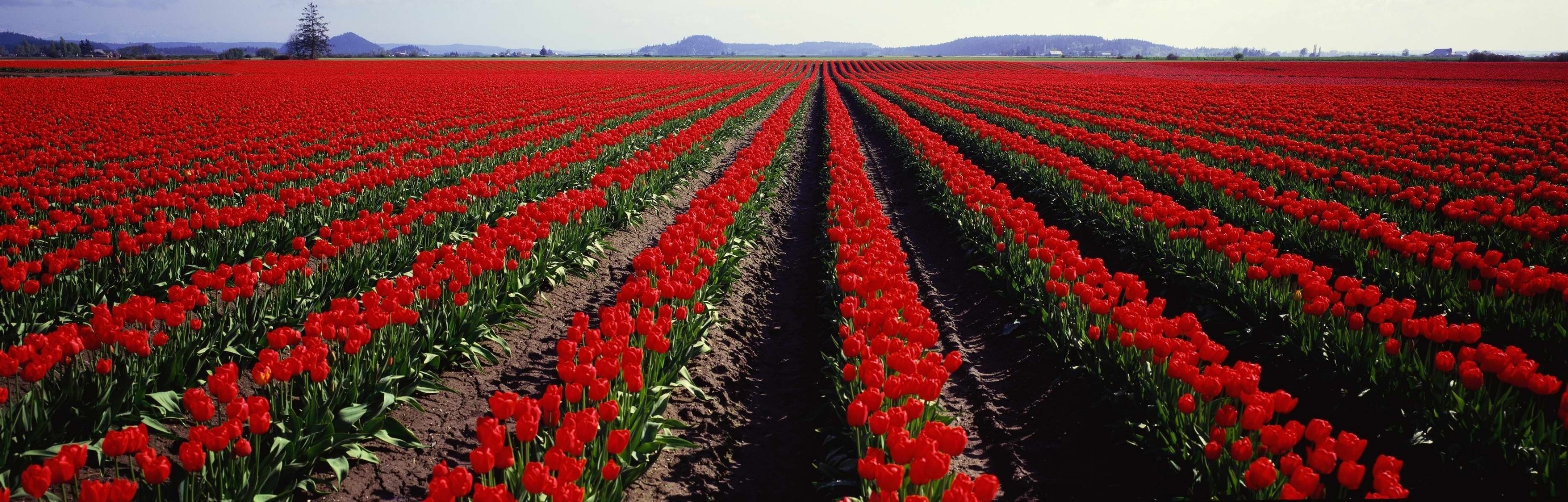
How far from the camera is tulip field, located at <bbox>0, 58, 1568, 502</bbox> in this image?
11.4 ft

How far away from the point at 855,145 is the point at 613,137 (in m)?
4.60

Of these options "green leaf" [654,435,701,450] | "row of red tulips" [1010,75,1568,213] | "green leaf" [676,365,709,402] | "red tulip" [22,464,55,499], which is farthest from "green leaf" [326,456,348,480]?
"row of red tulips" [1010,75,1568,213]

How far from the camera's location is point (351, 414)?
3.94m

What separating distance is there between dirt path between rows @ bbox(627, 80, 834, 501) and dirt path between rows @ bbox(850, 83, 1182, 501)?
37.6 inches

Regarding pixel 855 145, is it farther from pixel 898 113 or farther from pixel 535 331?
pixel 535 331

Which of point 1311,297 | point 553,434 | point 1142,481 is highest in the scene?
point 1311,297

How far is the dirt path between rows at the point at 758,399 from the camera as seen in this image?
4258mm

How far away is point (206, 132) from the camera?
1697 centimetres

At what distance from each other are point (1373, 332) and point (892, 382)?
3.65m

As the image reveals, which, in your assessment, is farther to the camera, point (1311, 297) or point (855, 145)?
point (855, 145)

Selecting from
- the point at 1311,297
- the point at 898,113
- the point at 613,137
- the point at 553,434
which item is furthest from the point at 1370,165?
the point at 553,434

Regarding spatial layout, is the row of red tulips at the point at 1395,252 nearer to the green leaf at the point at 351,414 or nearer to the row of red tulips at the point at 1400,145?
the row of red tulips at the point at 1400,145

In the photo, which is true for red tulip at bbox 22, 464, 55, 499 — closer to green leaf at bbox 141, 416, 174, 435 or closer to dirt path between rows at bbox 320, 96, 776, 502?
dirt path between rows at bbox 320, 96, 776, 502

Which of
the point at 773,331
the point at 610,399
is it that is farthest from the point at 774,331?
the point at 610,399
